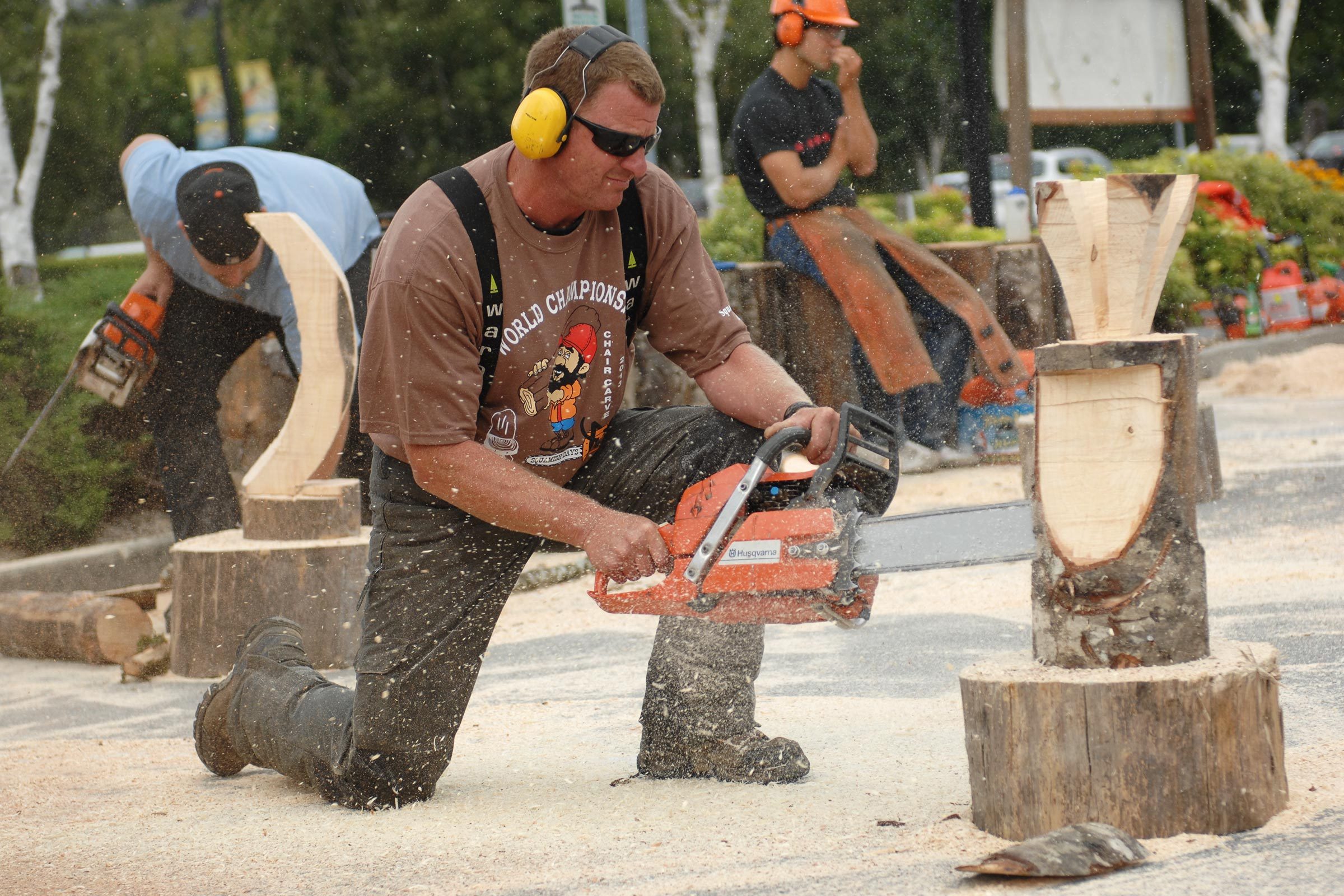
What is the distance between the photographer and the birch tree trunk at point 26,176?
35.3ft

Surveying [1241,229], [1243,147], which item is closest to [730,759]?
[1241,229]

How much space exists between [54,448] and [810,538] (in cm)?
434

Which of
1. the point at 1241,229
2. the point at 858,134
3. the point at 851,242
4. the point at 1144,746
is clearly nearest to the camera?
the point at 1144,746

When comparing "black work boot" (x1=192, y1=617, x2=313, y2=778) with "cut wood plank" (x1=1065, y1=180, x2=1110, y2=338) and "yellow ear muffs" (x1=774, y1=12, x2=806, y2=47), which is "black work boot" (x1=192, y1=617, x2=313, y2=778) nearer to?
"cut wood plank" (x1=1065, y1=180, x2=1110, y2=338)

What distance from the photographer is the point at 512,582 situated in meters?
2.79

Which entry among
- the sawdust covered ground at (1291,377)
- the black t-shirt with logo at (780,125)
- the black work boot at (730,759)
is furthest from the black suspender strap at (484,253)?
the sawdust covered ground at (1291,377)

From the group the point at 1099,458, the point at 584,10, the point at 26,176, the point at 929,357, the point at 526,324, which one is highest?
the point at 584,10

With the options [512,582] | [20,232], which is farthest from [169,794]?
[20,232]

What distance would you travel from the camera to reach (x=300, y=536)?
4.20 metres

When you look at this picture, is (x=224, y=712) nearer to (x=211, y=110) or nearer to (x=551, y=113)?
(x=551, y=113)

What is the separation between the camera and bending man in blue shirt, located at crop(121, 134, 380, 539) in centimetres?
446

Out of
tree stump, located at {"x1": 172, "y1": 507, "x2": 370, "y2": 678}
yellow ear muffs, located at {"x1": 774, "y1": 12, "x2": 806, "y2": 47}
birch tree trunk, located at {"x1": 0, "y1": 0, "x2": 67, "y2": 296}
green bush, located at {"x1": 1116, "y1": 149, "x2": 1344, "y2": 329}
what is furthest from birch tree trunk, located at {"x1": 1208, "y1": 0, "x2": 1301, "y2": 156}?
tree stump, located at {"x1": 172, "y1": 507, "x2": 370, "y2": 678}

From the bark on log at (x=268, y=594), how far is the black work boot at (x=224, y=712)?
2.86ft

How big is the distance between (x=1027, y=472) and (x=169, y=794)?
3.34 m
